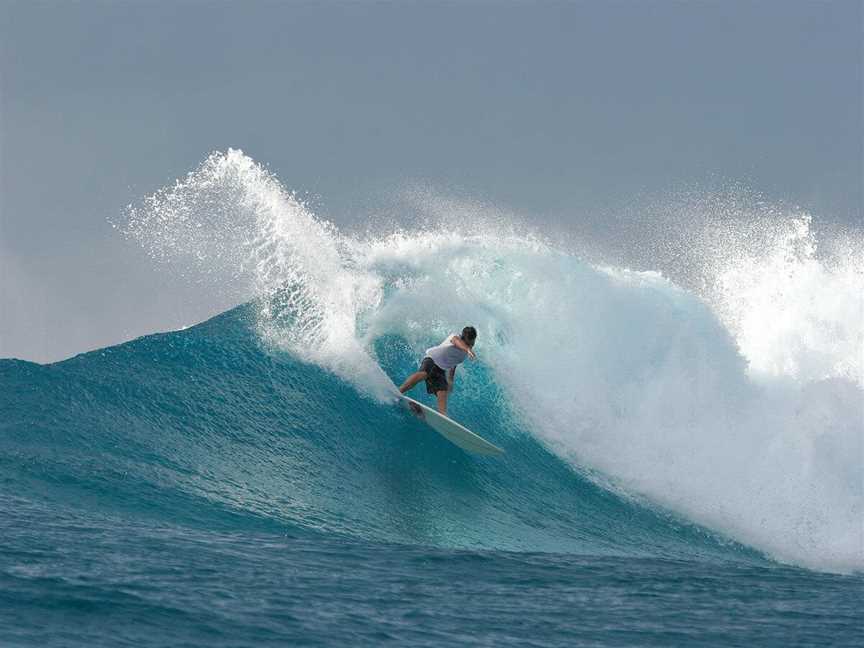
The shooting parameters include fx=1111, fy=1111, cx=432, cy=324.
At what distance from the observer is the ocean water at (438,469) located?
283 inches

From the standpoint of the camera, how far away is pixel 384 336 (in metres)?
14.9

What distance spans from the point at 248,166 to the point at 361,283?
2.32 meters

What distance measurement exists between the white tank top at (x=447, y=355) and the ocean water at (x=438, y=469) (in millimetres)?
794

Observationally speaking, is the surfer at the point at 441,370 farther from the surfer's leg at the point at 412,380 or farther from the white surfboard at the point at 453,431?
the white surfboard at the point at 453,431

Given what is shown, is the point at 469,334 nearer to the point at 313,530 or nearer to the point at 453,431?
the point at 453,431

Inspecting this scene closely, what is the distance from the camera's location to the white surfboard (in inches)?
492

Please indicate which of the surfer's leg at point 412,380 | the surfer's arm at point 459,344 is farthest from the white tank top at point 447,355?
the surfer's leg at point 412,380

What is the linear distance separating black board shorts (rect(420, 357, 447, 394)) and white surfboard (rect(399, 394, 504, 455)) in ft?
1.03

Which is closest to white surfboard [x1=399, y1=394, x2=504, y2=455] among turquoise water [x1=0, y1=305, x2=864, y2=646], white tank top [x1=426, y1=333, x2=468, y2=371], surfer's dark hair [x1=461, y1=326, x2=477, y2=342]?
turquoise water [x1=0, y1=305, x2=864, y2=646]

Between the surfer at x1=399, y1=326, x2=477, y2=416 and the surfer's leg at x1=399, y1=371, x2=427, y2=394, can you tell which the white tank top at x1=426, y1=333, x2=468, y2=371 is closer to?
the surfer at x1=399, y1=326, x2=477, y2=416

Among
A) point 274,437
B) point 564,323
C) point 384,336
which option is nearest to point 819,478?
point 564,323

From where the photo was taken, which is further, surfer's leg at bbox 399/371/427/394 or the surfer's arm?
surfer's leg at bbox 399/371/427/394

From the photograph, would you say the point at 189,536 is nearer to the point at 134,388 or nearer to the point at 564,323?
the point at 134,388

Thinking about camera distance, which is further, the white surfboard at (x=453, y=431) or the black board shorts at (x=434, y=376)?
the black board shorts at (x=434, y=376)
